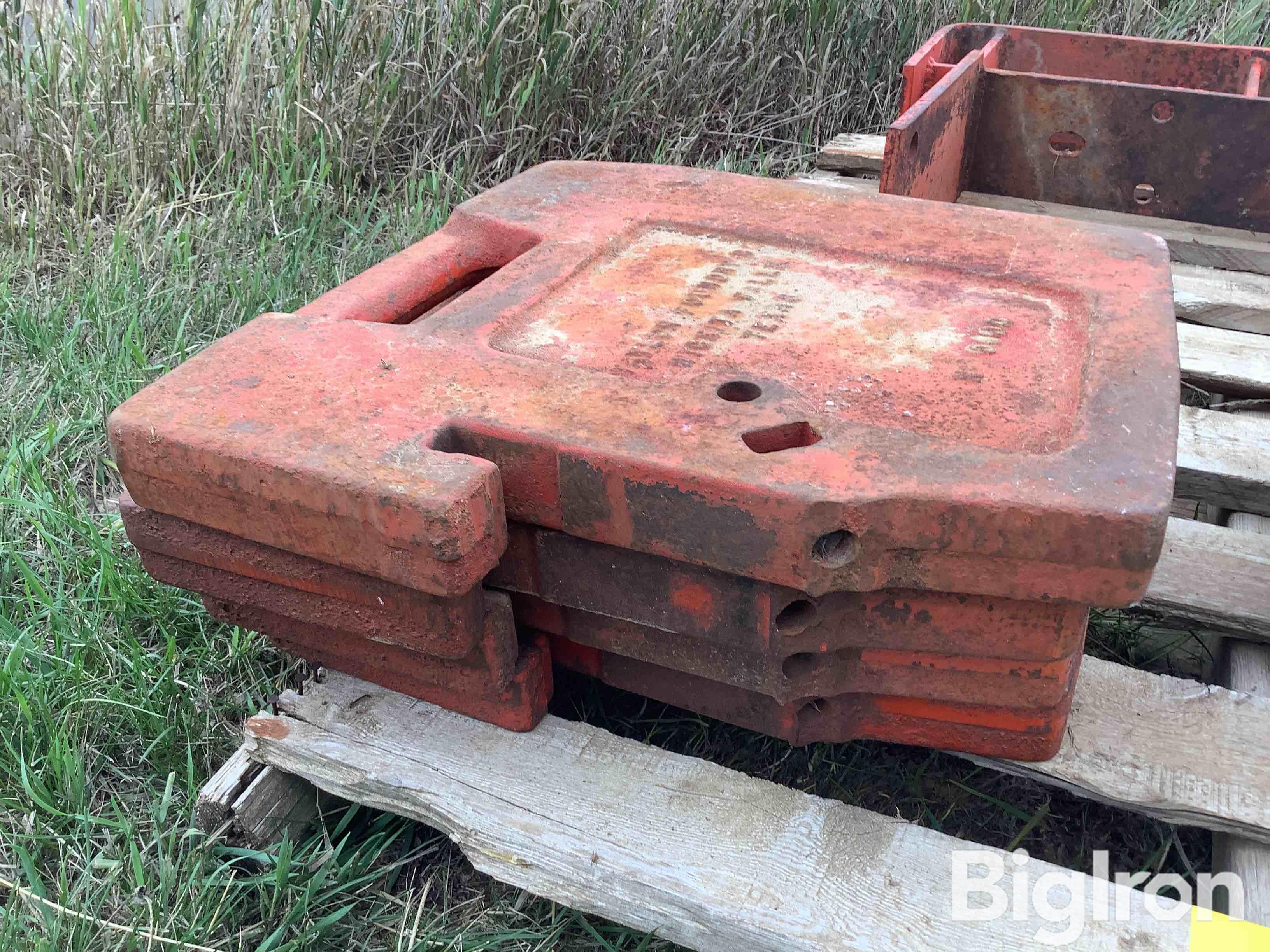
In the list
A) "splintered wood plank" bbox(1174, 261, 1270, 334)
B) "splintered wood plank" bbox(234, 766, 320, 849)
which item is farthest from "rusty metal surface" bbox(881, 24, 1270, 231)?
"splintered wood plank" bbox(234, 766, 320, 849)

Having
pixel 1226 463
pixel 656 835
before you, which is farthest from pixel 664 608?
pixel 1226 463

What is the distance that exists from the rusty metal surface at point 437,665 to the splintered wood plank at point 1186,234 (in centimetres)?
157

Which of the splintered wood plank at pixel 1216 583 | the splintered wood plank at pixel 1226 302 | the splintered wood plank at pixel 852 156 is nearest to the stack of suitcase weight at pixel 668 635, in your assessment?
the splintered wood plank at pixel 1216 583

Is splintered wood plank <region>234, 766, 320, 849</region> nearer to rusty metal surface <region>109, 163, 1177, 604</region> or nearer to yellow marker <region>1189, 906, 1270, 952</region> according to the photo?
rusty metal surface <region>109, 163, 1177, 604</region>

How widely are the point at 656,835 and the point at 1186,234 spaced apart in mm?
2009

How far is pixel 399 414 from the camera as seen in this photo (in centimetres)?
122

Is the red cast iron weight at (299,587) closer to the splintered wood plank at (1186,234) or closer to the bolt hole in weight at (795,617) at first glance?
the bolt hole in weight at (795,617)

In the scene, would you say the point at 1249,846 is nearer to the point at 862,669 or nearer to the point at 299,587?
the point at 862,669

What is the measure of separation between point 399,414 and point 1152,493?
792 millimetres

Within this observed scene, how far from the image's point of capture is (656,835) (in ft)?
4.29

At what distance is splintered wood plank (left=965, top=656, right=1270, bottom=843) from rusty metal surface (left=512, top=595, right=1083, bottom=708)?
0.15 metres

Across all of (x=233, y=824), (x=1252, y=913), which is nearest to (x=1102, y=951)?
(x=1252, y=913)

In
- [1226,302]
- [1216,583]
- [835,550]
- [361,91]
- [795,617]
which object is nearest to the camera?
[835,550]

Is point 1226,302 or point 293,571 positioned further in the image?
point 1226,302
